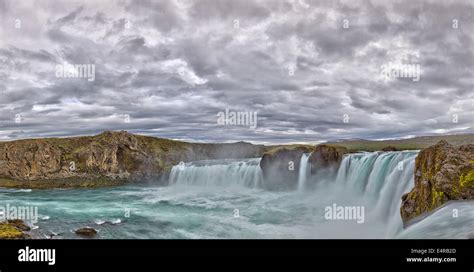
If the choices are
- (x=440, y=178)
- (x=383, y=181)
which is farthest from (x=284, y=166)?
(x=440, y=178)

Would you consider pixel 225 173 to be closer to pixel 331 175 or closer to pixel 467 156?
pixel 331 175

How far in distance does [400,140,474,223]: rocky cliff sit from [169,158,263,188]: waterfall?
15.2m

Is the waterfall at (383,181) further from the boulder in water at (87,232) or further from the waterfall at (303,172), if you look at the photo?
the boulder in water at (87,232)

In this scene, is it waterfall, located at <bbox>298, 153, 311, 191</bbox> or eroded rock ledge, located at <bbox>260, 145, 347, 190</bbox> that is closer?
waterfall, located at <bbox>298, 153, 311, 191</bbox>

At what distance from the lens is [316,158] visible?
18.4m

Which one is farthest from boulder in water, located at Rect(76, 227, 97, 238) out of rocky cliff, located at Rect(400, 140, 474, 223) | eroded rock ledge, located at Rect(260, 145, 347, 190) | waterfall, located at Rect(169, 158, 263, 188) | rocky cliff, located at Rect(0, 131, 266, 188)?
rocky cliff, located at Rect(0, 131, 266, 188)

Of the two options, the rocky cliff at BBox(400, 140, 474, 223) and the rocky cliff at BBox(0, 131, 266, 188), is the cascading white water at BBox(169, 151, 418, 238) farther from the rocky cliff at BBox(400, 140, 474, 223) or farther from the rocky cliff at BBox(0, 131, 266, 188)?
the rocky cliff at BBox(0, 131, 266, 188)

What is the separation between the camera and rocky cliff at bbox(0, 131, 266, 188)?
106 ft

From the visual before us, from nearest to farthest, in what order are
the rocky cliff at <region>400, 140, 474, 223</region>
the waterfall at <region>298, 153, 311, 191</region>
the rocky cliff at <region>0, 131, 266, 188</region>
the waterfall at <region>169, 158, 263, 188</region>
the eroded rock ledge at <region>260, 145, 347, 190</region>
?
the rocky cliff at <region>400, 140, 474, 223</region>
the waterfall at <region>298, 153, 311, 191</region>
the eroded rock ledge at <region>260, 145, 347, 190</region>
the waterfall at <region>169, 158, 263, 188</region>
the rocky cliff at <region>0, 131, 266, 188</region>

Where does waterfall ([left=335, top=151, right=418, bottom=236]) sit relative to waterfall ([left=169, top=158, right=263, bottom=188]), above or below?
above

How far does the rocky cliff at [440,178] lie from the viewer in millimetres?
5500

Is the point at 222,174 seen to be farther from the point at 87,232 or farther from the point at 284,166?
the point at 87,232
